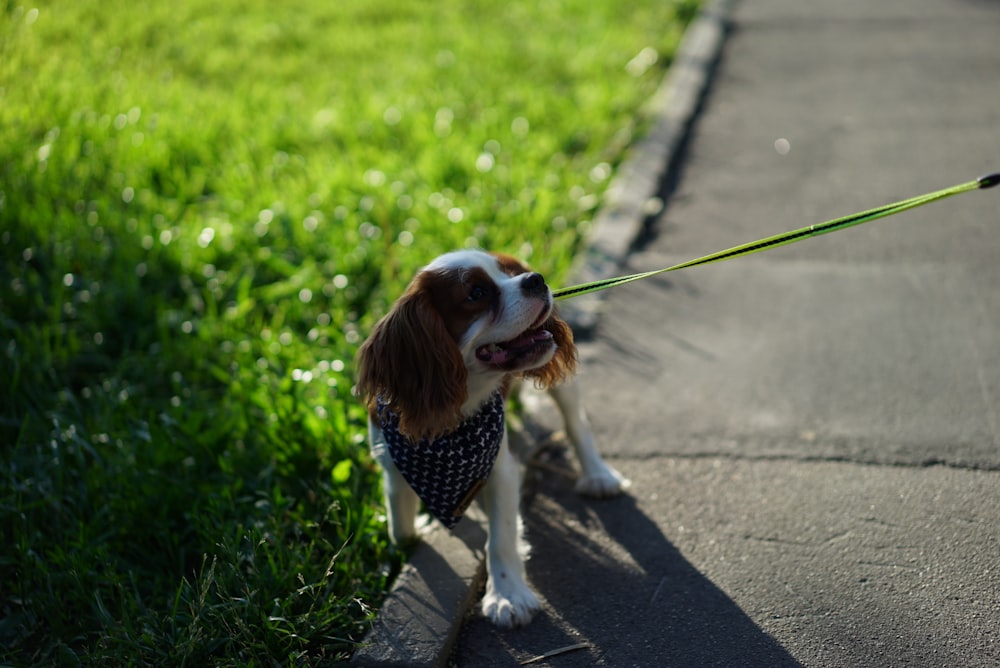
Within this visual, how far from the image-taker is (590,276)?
5391 mm

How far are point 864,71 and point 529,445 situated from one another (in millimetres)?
6253

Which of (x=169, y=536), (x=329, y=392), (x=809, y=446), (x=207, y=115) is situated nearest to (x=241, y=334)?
(x=329, y=392)

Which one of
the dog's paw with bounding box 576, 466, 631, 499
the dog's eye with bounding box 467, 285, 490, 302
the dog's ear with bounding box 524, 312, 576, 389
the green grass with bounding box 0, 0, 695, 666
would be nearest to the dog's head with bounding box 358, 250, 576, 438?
the dog's eye with bounding box 467, 285, 490, 302

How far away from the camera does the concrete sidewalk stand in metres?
3.08

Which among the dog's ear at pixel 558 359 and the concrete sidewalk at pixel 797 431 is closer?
the concrete sidewalk at pixel 797 431

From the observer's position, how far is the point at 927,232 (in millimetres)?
5797

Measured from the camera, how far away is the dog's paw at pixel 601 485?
3.80 meters

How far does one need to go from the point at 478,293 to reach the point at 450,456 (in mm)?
515

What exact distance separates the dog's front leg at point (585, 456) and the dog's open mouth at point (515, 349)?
2.62ft

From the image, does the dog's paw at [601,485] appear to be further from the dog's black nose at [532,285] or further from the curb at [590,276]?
the dog's black nose at [532,285]

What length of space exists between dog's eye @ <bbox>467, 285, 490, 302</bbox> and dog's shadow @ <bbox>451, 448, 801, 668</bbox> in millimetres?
1039

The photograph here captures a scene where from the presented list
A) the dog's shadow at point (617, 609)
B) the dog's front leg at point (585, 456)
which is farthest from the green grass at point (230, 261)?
the dog's front leg at point (585, 456)

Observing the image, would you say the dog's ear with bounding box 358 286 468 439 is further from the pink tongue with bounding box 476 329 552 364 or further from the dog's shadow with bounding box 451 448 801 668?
the dog's shadow with bounding box 451 448 801 668

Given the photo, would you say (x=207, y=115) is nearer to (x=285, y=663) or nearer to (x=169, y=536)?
(x=169, y=536)
